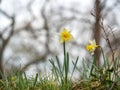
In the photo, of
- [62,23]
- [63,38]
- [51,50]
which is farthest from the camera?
[51,50]

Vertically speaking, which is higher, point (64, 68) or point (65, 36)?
point (65, 36)

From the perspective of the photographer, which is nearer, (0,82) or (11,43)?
(0,82)

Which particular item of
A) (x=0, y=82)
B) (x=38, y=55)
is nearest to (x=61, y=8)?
(x=38, y=55)

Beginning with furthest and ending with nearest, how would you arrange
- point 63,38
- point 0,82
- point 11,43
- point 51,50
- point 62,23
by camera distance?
point 11,43 → point 51,50 → point 62,23 → point 0,82 → point 63,38

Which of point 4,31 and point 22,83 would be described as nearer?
point 22,83

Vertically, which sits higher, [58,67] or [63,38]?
[63,38]

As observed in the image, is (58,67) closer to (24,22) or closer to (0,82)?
(0,82)

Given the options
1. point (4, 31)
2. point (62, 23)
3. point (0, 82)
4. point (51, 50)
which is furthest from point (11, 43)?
point (0, 82)

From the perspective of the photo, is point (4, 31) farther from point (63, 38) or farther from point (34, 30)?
point (63, 38)

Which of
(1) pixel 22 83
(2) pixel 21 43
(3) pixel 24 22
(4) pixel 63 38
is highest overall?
(3) pixel 24 22
